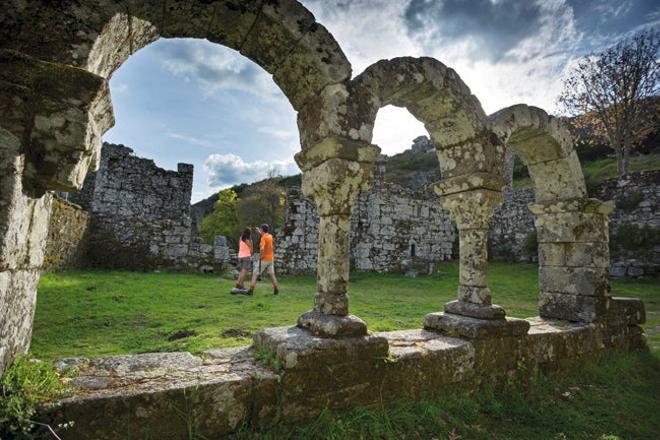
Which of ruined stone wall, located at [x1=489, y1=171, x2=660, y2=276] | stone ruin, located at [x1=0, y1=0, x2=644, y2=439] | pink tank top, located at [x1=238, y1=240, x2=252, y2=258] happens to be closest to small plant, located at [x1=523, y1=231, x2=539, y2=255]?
ruined stone wall, located at [x1=489, y1=171, x2=660, y2=276]

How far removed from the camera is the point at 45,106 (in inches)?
74.2

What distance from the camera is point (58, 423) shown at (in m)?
1.76

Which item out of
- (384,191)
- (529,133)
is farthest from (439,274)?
(529,133)

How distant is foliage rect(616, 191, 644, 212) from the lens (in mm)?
13797

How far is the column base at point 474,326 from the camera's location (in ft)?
11.7

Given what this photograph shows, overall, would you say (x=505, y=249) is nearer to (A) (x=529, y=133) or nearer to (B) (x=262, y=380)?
(A) (x=529, y=133)

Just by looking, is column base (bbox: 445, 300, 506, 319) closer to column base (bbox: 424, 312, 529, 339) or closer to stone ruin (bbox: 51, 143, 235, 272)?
column base (bbox: 424, 312, 529, 339)

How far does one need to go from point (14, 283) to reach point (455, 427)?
3166 mm

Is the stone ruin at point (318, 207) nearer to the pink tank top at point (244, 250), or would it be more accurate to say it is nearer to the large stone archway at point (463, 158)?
the large stone archway at point (463, 158)

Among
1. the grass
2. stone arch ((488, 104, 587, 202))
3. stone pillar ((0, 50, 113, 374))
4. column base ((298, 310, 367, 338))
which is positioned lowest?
column base ((298, 310, 367, 338))

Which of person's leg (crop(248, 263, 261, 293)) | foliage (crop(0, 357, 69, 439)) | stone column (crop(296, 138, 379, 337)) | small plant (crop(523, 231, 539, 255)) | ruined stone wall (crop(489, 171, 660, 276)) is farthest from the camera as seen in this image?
small plant (crop(523, 231, 539, 255))

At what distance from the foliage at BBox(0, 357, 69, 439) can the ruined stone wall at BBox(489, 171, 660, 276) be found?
15.0m

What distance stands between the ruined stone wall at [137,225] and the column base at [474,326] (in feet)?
28.9

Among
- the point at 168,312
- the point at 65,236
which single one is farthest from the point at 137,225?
the point at 168,312
